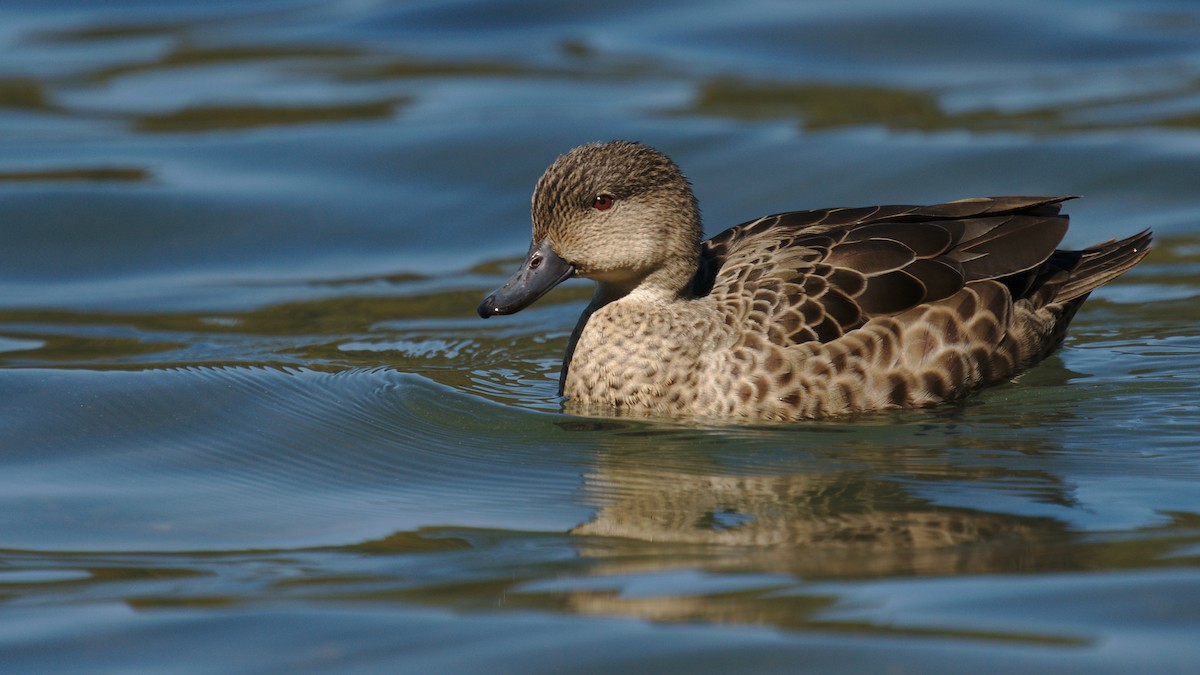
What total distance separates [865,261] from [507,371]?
193 centimetres

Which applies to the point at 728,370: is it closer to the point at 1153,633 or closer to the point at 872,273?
the point at 872,273

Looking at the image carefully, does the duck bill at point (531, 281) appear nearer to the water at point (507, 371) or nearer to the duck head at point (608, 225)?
the duck head at point (608, 225)

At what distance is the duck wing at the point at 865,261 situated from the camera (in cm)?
731

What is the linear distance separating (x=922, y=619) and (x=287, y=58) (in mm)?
11134

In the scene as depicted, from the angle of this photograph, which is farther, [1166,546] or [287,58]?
[287,58]

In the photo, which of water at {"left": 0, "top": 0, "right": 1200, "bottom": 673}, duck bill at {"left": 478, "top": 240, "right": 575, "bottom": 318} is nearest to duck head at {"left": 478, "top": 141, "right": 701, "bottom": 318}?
duck bill at {"left": 478, "top": 240, "right": 575, "bottom": 318}

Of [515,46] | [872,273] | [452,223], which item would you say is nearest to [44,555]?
[872,273]

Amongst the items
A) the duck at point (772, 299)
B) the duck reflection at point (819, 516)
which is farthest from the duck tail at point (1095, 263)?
the duck reflection at point (819, 516)

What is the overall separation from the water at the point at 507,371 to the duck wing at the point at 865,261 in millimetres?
500

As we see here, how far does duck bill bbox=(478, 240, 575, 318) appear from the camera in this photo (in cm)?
729

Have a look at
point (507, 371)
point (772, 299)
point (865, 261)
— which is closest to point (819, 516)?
point (772, 299)

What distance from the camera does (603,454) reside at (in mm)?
6855

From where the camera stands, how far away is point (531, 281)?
7.33m

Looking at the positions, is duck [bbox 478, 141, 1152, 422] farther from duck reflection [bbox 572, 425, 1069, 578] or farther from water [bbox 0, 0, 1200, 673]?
duck reflection [bbox 572, 425, 1069, 578]
